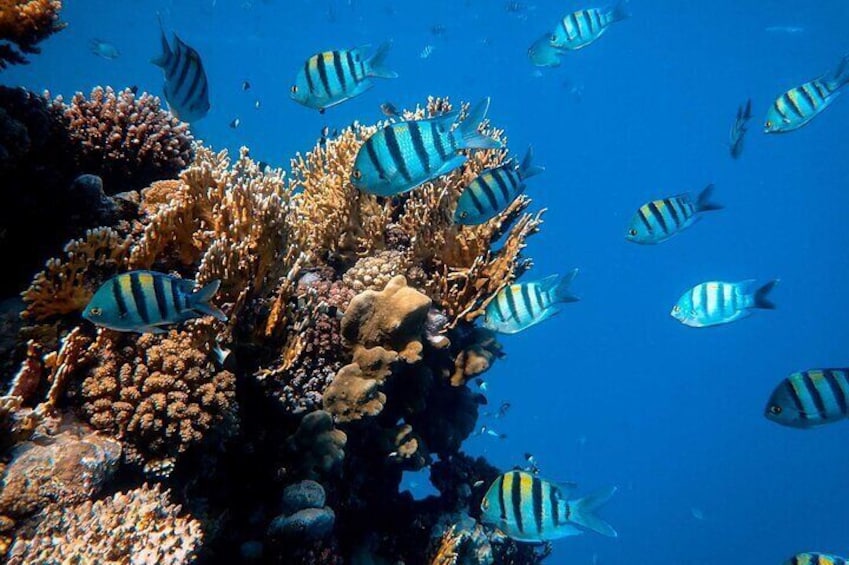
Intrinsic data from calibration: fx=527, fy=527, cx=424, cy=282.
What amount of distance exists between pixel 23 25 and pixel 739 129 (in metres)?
6.93

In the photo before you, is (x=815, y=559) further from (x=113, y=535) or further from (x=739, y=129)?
(x=113, y=535)

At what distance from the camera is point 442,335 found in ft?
16.0

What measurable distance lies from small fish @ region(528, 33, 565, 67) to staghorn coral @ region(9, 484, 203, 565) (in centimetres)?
759

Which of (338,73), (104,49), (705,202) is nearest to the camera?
(338,73)

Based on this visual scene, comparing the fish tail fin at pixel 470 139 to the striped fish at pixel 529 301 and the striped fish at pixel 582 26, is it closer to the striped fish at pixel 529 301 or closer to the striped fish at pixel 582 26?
the striped fish at pixel 529 301

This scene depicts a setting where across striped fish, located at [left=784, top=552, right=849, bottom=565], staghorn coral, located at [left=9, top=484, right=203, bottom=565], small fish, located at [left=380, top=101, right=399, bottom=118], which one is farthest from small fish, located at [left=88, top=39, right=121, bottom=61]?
striped fish, located at [left=784, top=552, right=849, bottom=565]

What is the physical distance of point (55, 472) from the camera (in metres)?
2.59

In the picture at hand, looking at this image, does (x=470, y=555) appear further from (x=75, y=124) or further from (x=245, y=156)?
(x=75, y=124)

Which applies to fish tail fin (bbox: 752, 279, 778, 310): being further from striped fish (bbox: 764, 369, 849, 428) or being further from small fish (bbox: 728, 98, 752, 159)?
small fish (bbox: 728, 98, 752, 159)

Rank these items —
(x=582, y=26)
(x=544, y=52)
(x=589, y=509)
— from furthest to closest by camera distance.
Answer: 1. (x=544, y=52)
2. (x=582, y=26)
3. (x=589, y=509)

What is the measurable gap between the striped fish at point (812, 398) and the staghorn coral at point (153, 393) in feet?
14.0

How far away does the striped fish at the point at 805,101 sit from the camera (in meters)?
5.38

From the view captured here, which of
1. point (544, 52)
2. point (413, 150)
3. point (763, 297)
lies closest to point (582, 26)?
point (544, 52)

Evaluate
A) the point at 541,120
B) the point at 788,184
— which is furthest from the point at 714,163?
the point at 541,120
